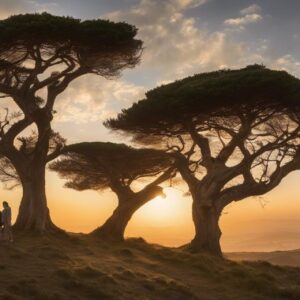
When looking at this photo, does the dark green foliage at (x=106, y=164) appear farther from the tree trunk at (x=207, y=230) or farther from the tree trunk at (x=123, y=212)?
the tree trunk at (x=207, y=230)

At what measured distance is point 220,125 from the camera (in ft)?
113

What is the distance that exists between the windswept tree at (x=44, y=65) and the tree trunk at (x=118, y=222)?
5594 mm

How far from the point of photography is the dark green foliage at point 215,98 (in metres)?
30.6

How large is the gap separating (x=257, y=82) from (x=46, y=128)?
11.6 metres

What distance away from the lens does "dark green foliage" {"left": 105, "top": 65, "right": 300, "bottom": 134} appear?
3064cm

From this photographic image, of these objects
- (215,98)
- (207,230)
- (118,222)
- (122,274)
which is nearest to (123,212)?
(118,222)

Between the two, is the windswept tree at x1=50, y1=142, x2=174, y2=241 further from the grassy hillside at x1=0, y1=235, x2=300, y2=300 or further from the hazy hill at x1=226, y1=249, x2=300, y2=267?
the hazy hill at x1=226, y1=249, x2=300, y2=267

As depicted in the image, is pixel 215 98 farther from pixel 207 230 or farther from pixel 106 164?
pixel 106 164

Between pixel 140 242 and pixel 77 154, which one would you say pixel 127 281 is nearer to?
pixel 140 242

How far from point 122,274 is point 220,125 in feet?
47.0

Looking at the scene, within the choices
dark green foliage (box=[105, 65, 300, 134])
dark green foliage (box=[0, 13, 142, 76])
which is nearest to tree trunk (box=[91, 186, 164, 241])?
dark green foliage (box=[105, 65, 300, 134])

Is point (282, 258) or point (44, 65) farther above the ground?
point (44, 65)

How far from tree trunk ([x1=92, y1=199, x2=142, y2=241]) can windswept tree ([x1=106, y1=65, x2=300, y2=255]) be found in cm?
449

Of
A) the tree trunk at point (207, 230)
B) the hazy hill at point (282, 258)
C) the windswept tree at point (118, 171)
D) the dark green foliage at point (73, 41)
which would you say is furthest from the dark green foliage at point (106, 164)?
the hazy hill at point (282, 258)
